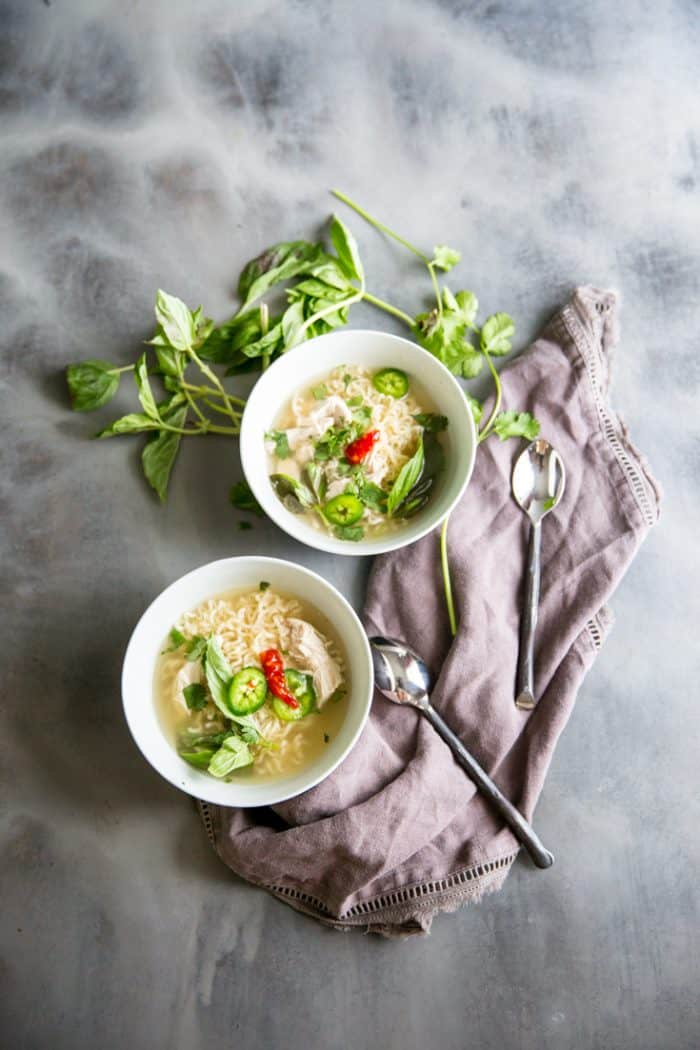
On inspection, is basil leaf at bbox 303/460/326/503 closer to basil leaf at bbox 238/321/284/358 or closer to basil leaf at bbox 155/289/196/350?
basil leaf at bbox 238/321/284/358

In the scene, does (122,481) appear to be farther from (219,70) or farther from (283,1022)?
(283,1022)

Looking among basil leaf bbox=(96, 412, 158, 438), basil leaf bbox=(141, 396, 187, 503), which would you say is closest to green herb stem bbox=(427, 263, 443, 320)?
basil leaf bbox=(141, 396, 187, 503)

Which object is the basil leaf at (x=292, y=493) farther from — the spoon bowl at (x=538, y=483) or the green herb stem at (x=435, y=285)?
the green herb stem at (x=435, y=285)

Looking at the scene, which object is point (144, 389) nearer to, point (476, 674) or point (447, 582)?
point (447, 582)

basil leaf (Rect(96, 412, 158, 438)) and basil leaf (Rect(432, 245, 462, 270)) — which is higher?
basil leaf (Rect(432, 245, 462, 270))

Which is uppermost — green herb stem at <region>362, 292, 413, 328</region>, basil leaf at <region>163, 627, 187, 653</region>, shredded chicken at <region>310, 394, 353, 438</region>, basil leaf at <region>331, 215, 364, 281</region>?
basil leaf at <region>331, 215, 364, 281</region>

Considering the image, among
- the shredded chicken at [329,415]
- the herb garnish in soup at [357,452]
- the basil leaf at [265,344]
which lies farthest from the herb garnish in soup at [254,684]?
the basil leaf at [265,344]

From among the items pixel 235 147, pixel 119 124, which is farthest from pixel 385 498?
pixel 119 124

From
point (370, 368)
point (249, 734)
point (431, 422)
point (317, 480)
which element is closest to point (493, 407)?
point (431, 422)

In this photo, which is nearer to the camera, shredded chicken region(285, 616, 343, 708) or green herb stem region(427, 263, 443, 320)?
shredded chicken region(285, 616, 343, 708)
